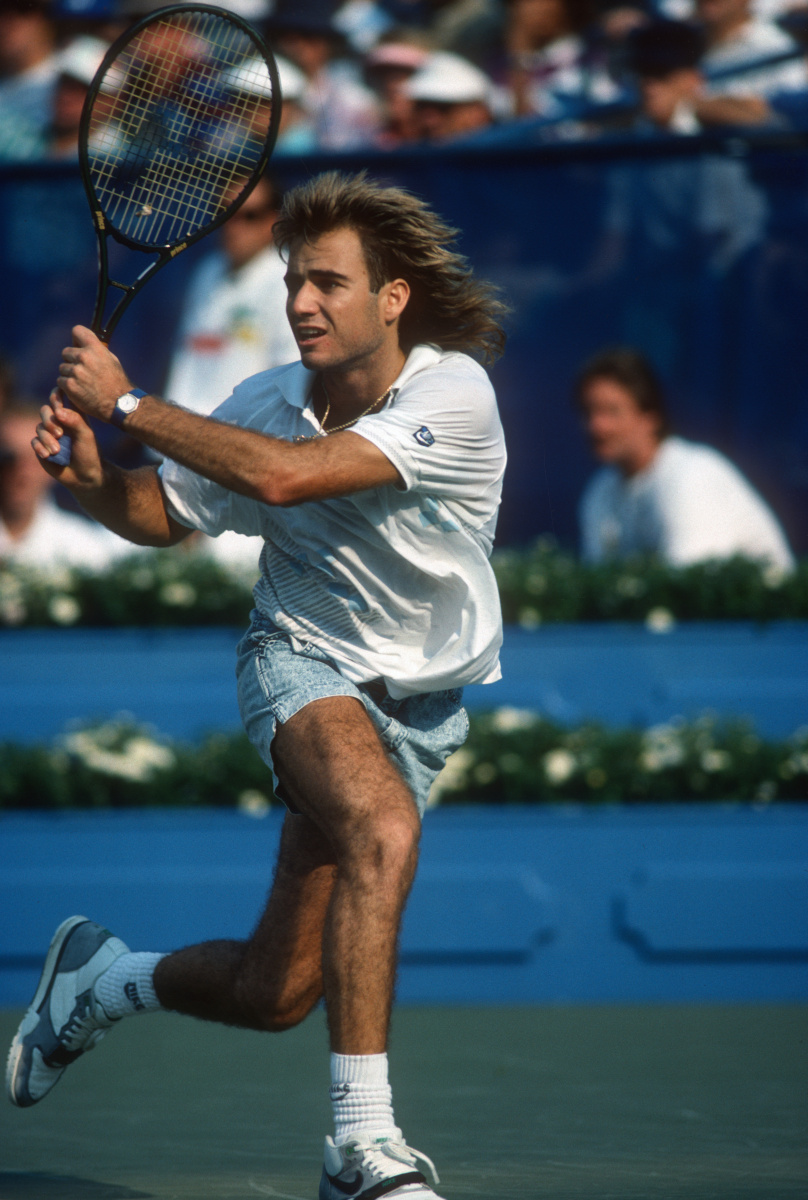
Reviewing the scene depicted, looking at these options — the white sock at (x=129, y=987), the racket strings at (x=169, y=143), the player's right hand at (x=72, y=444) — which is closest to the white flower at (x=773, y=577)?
the racket strings at (x=169, y=143)

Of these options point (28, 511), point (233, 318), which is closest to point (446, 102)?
point (233, 318)

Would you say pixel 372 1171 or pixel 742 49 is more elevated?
pixel 742 49

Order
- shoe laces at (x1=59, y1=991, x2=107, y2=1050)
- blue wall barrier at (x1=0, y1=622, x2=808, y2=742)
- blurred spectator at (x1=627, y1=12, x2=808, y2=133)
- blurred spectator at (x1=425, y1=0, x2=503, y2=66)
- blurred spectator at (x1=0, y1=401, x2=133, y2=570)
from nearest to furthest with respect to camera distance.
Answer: shoe laces at (x1=59, y1=991, x2=107, y2=1050), blue wall barrier at (x1=0, y1=622, x2=808, y2=742), blurred spectator at (x1=0, y1=401, x2=133, y2=570), blurred spectator at (x1=627, y1=12, x2=808, y2=133), blurred spectator at (x1=425, y1=0, x2=503, y2=66)

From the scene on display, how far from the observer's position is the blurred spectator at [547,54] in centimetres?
733

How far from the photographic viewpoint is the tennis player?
2.82 metres

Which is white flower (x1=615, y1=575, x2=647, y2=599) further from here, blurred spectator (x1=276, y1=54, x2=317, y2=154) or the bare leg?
the bare leg

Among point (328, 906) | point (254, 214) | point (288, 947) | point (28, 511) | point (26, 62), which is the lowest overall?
point (288, 947)

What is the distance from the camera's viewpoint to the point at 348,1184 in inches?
103

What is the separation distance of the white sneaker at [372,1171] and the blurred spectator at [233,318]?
443cm

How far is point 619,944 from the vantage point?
16.9 ft

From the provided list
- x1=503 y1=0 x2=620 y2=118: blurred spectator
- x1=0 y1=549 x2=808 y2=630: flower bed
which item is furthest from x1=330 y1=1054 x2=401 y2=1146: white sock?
x1=503 y1=0 x2=620 y2=118: blurred spectator

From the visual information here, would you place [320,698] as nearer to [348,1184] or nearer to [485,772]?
[348,1184]

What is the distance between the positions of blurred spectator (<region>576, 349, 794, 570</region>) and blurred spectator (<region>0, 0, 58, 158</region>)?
2.99 m

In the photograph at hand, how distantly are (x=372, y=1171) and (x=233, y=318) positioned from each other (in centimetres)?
477
